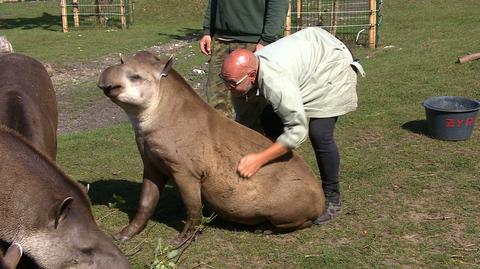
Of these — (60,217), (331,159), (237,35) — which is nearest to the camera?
(60,217)

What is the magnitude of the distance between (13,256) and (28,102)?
7.29 feet

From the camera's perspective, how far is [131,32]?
20.2 metres

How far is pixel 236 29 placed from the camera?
226 inches

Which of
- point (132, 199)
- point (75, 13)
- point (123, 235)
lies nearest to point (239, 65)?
point (123, 235)

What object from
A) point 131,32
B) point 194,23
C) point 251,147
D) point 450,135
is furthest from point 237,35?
point 194,23

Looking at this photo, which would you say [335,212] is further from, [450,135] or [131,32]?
[131,32]

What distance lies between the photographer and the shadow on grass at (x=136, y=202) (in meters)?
5.12

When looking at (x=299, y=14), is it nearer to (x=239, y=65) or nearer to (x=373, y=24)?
(x=373, y=24)

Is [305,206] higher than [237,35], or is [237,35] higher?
[237,35]

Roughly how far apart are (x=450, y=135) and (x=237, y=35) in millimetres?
2581

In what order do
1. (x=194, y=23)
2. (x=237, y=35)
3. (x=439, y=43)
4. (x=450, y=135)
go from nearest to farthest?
(x=237, y=35), (x=450, y=135), (x=439, y=43), (x=194, y=23)

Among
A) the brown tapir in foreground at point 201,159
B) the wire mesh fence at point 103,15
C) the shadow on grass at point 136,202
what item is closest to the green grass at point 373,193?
the shadow on grass at point 136,202

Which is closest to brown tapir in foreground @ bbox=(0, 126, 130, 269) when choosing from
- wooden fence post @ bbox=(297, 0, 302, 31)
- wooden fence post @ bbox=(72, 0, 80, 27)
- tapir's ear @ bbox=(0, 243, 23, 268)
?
tapir's ear @ bbox=(0, 243, 23, 268)

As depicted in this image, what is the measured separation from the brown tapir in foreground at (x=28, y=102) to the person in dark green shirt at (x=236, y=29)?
1.39 meters
